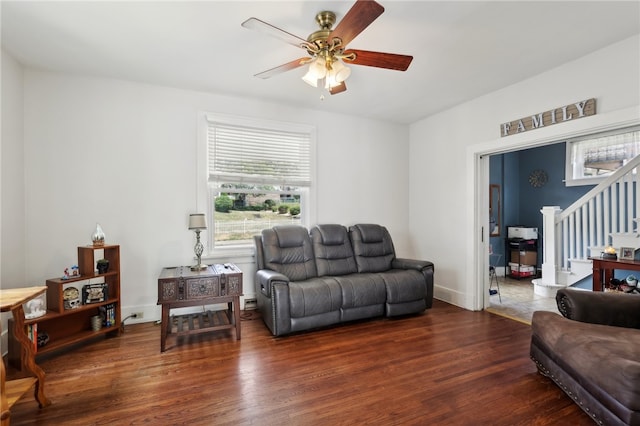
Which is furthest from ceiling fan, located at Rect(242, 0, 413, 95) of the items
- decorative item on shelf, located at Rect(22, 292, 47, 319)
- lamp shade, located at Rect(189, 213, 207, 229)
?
decorative item on shelf, located at Rect(22, 292, 47, 319)

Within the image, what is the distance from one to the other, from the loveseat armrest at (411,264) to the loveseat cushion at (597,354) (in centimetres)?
146

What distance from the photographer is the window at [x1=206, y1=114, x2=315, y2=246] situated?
3711mm

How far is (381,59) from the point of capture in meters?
2.19

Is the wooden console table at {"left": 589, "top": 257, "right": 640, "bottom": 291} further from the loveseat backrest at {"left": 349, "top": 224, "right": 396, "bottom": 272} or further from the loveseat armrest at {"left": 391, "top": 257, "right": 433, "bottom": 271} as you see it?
the loveseat backrest at {"left": 349, "top": 224, "right": 396, "bottom": 272}

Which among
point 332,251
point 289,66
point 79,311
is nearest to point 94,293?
point 79,311

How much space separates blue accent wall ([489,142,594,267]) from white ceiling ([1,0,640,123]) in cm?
345

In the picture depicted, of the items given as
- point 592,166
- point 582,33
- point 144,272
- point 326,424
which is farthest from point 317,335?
point 592,166

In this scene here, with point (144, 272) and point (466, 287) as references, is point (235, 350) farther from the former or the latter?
point (466, 287)

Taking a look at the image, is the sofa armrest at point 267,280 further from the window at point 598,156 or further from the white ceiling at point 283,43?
the window at point 598,156

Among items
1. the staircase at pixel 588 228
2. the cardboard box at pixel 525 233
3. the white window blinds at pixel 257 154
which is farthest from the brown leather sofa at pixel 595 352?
the cardboard box at pixel 525 233

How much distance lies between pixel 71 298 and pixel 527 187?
25.1ft

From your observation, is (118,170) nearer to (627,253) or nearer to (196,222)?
(196,222)

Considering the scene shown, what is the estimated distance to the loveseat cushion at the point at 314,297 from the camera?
2971 mm

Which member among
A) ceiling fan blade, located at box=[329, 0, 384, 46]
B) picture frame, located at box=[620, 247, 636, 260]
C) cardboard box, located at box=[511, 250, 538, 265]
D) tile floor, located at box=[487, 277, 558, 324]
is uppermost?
ceiling fan blade, located at box=[329, 0, 384, 46]
